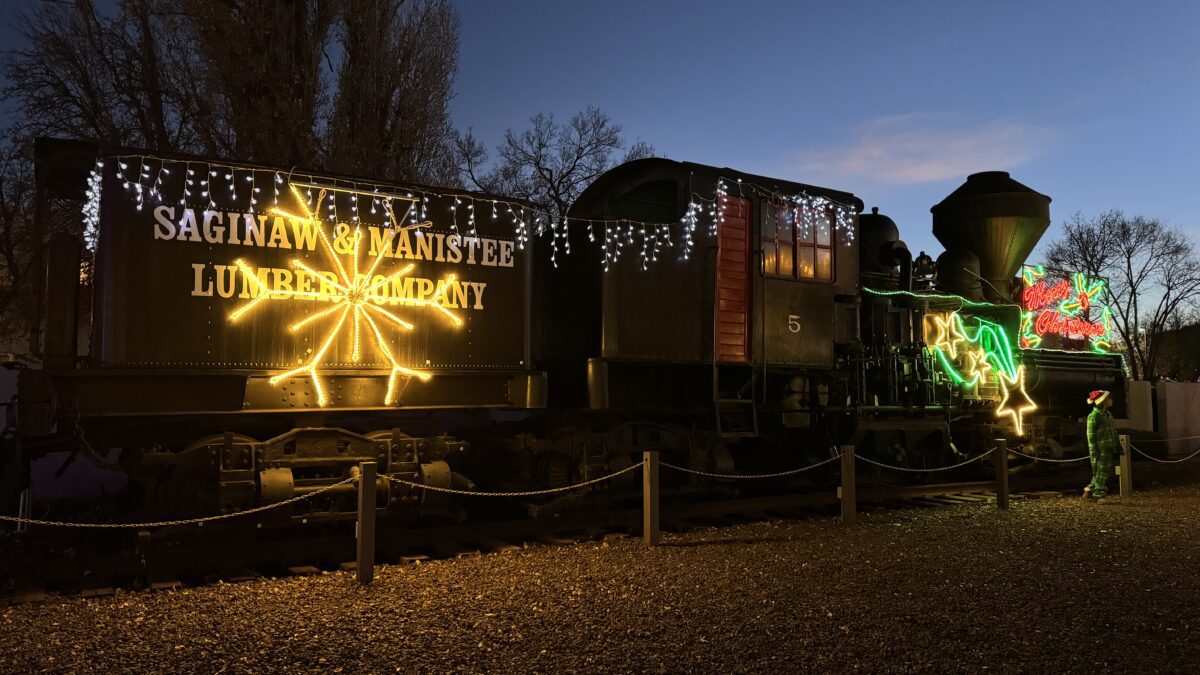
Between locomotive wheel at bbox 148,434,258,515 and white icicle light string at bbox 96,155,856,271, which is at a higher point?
white icicle light string at bbox 96,155,856,271

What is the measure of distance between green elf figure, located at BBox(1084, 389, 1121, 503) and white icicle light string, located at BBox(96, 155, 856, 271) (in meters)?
4.61

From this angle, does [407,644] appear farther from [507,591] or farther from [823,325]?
[823,325]

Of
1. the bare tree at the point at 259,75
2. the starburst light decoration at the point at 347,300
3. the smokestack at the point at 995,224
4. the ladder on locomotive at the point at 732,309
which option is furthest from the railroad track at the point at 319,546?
the bare tree at the point at 259,75

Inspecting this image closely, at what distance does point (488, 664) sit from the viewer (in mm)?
4535

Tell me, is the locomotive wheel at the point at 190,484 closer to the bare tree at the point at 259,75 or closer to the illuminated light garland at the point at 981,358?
the illuminated light garland at the point at 981,358

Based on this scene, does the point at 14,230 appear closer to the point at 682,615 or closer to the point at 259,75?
the point at 259,75

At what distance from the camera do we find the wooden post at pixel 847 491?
9.20 m

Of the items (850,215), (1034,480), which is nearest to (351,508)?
(850,215)

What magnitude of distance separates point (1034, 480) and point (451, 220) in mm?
10344

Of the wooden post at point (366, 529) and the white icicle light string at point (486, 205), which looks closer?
the wooden post at point (366, 529)

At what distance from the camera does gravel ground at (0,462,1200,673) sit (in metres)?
4.63

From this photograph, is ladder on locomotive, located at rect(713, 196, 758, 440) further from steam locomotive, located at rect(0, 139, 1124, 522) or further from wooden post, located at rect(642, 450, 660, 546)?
wooden post, located at rect(642, 450, 660, 546)

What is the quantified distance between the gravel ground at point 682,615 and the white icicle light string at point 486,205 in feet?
10.3

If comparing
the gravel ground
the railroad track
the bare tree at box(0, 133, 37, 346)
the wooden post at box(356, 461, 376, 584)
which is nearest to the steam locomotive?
the railroad track
